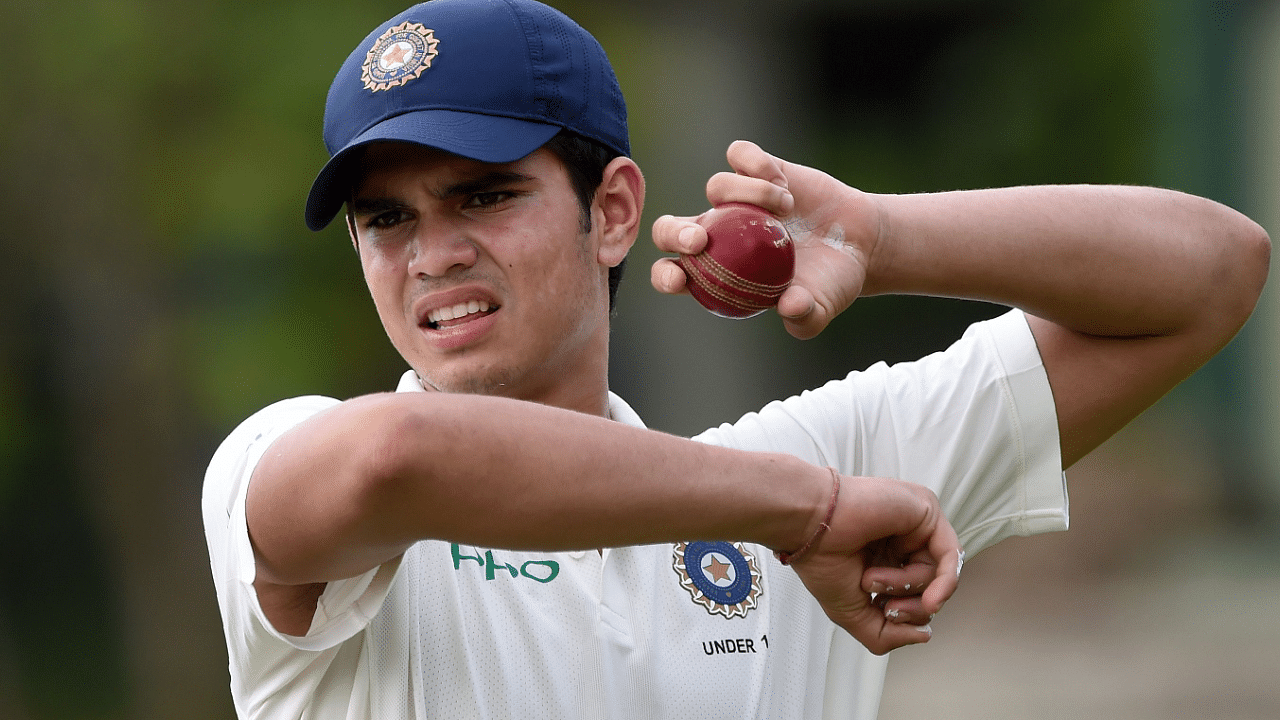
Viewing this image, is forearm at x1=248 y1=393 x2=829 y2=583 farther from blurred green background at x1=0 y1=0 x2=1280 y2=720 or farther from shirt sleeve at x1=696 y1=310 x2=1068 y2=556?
blurred green background at x1=0 y1=0 x2=1280 y2=720

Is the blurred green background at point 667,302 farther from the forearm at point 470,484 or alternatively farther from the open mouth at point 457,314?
the forearm at point 470,484

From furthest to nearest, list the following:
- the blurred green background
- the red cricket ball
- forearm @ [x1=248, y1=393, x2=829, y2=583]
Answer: the blurred green background < the red cricket ball < forearm @ [x1=248, y1=393, x2=829, y2=583]

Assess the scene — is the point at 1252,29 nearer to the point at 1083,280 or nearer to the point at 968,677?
the point at 968,677

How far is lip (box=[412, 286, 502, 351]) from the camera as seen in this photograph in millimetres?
2584

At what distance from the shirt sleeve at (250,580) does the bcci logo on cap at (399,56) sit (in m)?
0.72

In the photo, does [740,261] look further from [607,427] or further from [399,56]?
[399,56]

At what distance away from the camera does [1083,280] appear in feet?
8.84

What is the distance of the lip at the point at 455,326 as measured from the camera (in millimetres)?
2584

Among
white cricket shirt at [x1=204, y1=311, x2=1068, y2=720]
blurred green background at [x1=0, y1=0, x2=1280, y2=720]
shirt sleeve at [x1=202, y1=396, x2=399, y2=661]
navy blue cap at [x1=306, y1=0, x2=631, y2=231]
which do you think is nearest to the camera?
shirt sleeve at [x1=202, y1=396, x2=399, y2=661]

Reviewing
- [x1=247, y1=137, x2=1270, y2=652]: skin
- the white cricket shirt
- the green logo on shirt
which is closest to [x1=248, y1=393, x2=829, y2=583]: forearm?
[x1=247, y1=137, x2=1270, y2=652]: skin

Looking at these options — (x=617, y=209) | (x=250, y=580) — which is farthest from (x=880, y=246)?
(x=250, y=580)

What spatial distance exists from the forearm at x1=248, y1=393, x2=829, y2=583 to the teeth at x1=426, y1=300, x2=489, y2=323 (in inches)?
27.4

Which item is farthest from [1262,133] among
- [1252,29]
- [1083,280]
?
[1083,280]

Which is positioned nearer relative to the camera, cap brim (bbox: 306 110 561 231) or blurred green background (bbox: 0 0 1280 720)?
cap brim (bbox: 306 110 561 231)
